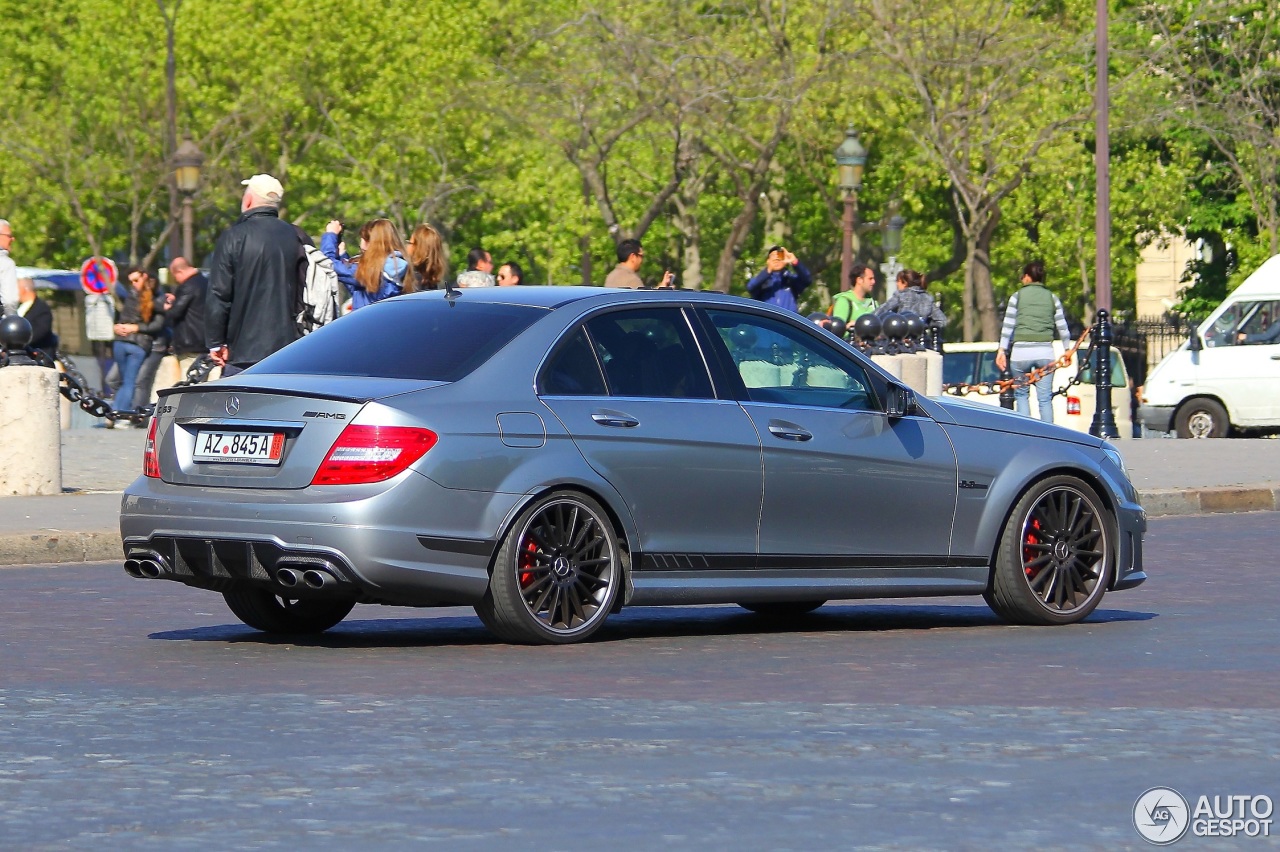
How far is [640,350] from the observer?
9859mm

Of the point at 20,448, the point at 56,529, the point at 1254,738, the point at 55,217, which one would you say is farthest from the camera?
the point at 55,217

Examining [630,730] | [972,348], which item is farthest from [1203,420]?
[630,730]

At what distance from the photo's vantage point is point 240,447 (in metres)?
9.23

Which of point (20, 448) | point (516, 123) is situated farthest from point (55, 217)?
point (20, 448)

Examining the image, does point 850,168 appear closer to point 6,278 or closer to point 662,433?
point 6,278

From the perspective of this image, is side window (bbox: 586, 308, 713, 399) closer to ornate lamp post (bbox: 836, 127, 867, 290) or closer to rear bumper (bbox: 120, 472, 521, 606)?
rear bumper (bbox: 120, 472, 521, 606)


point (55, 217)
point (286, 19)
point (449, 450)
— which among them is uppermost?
point (286, 19)

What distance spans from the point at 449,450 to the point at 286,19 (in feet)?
157

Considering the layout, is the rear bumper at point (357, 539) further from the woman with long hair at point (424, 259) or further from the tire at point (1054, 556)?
the woman with long hair at point (424, 259)

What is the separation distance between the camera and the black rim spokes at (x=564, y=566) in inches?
366

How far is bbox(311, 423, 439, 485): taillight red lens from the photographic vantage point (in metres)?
8.98

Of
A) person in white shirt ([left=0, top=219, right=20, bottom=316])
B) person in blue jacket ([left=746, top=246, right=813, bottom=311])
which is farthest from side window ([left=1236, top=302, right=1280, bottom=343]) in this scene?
person in white shirt ([left=0, top=219, right=20, bottom=316])

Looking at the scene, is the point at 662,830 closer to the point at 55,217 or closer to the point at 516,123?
the point at 516,123

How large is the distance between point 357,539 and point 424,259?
643cm
